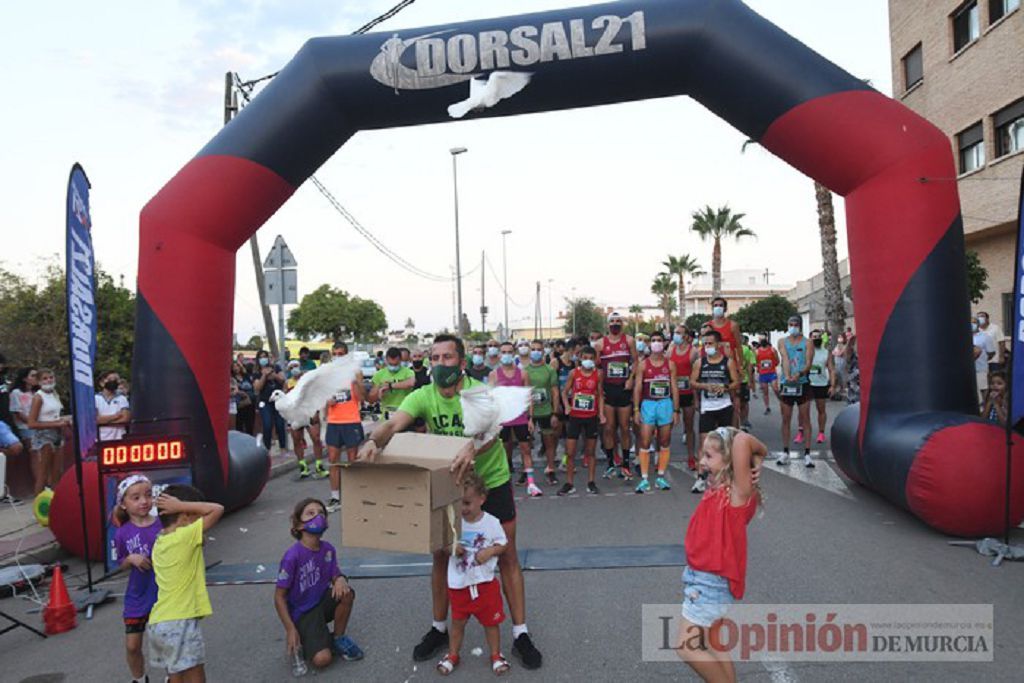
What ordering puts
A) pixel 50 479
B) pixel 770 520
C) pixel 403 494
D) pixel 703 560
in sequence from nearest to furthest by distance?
1. pixel 703 560
2. pixel 403 494
3. pixel 770 520
4. pixel 50 479

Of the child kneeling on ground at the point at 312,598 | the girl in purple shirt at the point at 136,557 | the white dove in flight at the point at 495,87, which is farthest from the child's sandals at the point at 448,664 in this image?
the white dove in flight at the point at 495,87

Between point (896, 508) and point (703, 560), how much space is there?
4729 millimetres

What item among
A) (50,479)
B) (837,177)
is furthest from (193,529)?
(50,479)

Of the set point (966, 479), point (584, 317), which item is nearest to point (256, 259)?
point (966, 479)

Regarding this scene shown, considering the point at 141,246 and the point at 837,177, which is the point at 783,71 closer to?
the point at 837,177

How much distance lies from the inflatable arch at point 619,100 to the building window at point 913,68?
1904 cm

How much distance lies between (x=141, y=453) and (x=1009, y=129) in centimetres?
2092

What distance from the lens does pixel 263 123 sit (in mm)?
7477

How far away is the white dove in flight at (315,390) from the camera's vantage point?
14.3 feet

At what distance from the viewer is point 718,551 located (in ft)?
10.1

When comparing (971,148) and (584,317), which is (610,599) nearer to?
(971,148)

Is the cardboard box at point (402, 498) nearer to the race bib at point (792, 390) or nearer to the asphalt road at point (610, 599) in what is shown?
the asphalt road at point (610, 599)

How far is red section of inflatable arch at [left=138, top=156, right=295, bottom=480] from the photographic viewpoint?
7137 millimetres

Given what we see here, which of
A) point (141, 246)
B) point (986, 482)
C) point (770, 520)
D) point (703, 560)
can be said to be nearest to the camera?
point (703, 560)
